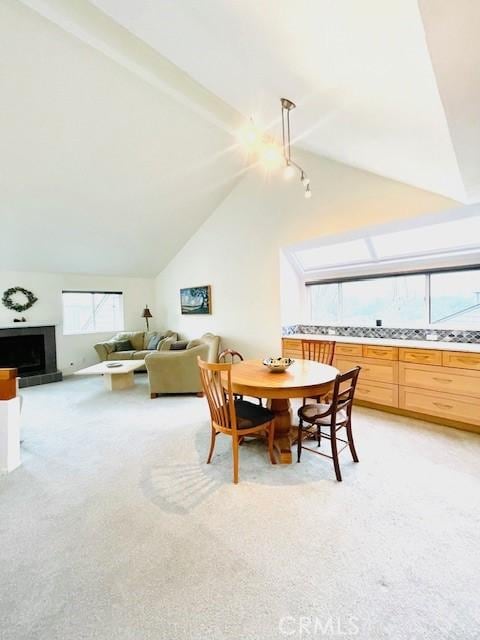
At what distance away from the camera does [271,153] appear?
3049 millimetres

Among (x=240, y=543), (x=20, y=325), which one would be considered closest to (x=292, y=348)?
(x=240, y=543)

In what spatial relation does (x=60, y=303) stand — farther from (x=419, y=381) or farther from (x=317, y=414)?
(x=419, y=381)

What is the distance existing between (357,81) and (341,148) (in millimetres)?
1308

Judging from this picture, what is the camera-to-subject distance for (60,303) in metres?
6.02

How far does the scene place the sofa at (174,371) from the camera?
432 cm

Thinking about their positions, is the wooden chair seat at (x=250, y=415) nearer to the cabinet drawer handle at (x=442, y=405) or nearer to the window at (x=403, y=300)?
the cabinet drawer handle at (x=442, y=405)

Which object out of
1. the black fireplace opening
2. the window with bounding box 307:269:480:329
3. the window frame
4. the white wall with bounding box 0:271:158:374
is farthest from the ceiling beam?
the black fireplace opening

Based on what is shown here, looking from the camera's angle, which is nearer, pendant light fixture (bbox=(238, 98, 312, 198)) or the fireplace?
pendant light fixture (bbox=(238, 98, 312, 198))

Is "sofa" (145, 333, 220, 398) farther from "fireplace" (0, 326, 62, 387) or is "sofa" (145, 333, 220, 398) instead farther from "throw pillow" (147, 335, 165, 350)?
"fireplace" (0, 326, 62, 387)

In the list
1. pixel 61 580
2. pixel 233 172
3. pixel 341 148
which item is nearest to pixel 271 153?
pixel 341 148

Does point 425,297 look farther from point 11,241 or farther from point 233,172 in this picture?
point 11,241

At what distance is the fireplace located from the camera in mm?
5309

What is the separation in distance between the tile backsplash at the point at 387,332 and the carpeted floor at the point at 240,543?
112cm

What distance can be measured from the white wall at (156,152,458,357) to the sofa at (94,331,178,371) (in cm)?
57
